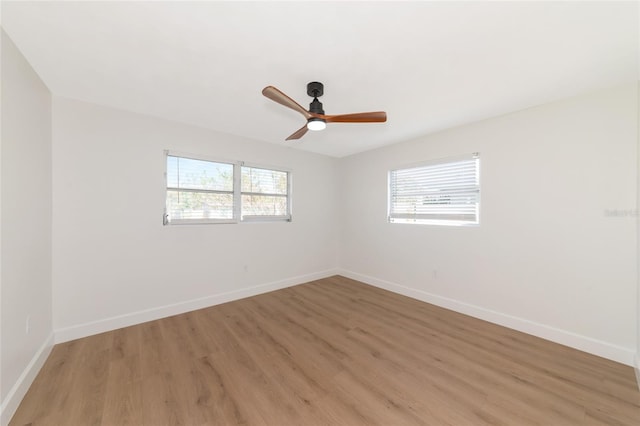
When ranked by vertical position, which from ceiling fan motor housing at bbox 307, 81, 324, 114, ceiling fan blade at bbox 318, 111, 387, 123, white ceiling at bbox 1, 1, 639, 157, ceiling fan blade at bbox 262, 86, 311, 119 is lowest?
ceiling fan blade at bbox 318, 111, 387, 123

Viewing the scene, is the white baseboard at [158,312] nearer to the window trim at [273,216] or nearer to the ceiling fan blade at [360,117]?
the window trim at [273,216]

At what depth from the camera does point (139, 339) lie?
2.47 m

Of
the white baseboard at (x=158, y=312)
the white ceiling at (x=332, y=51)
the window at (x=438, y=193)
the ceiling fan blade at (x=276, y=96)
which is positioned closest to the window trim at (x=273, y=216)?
the white baseboard at (x=158, y=312)

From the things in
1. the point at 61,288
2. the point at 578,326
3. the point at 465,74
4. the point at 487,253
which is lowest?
the point at 578,326

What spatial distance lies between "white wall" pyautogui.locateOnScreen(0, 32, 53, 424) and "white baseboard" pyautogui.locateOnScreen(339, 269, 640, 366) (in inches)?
164

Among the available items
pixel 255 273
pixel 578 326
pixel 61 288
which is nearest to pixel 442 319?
pixel 578 326

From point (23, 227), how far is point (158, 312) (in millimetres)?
1633

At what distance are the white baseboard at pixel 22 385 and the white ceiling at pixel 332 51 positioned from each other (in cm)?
242

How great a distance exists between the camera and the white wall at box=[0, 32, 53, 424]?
1571 mm

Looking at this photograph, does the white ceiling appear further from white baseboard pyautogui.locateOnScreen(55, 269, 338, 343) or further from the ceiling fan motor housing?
white baseboard pyautogui.locateOnScreen(55, 269, 338, 343)

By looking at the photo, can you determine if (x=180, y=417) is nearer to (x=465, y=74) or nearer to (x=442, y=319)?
(x=442, y=319)

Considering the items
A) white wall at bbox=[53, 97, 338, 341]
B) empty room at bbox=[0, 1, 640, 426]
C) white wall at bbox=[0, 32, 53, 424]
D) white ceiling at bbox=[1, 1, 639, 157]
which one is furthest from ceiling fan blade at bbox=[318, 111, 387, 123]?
white wall at bbox=[0, 32, 53, 424]

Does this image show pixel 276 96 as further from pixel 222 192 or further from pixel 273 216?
pixel 273 216

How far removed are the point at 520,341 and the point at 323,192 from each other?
11.8 feet
